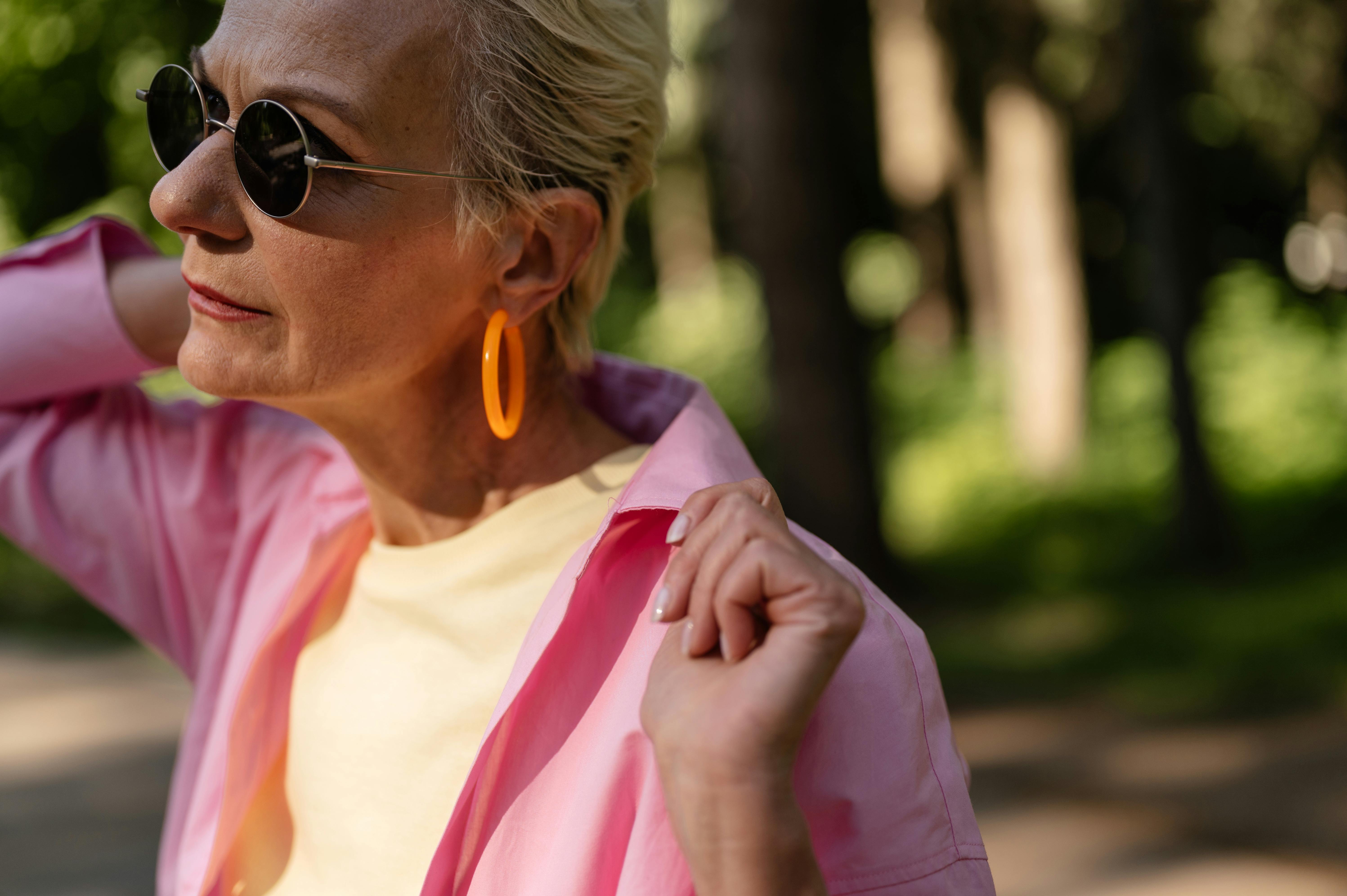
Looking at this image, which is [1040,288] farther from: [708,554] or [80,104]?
[708,554]

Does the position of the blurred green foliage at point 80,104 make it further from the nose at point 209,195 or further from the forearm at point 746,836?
the forearm at point 746,836

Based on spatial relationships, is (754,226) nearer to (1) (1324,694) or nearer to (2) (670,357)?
(1) (1324,694)

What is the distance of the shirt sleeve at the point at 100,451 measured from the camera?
1.94m

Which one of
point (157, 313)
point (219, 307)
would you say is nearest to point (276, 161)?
point (219, 307)

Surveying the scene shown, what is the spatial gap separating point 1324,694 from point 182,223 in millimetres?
6634

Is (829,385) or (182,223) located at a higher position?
(182,223)

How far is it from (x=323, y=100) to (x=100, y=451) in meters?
0.80

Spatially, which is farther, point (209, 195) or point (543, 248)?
point (543, 248)

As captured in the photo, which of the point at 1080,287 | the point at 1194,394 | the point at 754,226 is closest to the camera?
the point at 754,226

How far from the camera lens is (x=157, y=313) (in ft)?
6.37

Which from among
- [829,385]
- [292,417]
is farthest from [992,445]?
[292,417]

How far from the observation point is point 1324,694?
21.9 ft

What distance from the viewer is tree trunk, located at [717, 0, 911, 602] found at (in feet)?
23.9

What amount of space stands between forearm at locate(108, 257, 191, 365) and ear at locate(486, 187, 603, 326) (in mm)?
546
